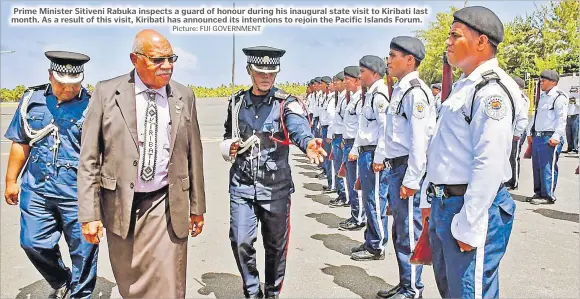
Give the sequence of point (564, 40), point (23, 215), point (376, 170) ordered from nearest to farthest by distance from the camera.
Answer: point (23, 215)
point (376, 170)
point (564, 40)

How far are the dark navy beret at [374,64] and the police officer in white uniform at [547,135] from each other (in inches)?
163

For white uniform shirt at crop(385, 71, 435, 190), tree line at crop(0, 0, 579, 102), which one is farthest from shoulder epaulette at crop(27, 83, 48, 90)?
tree line at crop(0, 0, 579, 102)

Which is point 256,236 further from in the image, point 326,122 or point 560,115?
point 326,122

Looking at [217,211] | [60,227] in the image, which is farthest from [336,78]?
[60,227]

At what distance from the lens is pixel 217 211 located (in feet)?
27.0

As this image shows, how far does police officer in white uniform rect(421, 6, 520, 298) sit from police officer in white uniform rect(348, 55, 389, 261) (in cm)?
240

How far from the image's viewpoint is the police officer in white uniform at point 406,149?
14.4 ft

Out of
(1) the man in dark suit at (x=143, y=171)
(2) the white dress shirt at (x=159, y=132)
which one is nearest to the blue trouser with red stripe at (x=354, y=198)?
(1) the man in dark suit at (x=143, y=171)

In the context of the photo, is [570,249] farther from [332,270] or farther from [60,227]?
[60,227]

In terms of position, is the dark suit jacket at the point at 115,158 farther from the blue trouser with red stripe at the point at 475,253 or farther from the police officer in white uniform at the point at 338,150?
the police officer in white uniform at the point at 338,150

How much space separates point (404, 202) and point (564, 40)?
99.4ft

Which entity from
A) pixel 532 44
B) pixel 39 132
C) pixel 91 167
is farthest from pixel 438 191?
pixel 532 44

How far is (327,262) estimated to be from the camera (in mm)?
5672

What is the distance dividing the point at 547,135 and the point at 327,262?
540 centimetres
